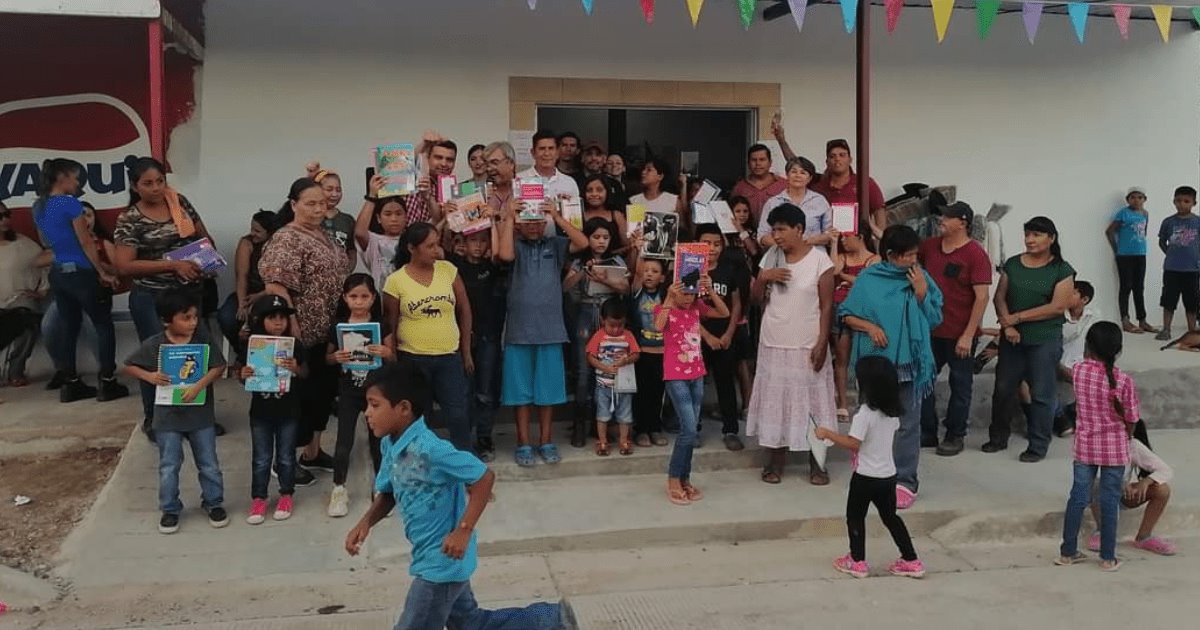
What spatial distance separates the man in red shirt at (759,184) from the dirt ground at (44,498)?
15.1 ft

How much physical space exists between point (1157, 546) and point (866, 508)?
5.79 ft

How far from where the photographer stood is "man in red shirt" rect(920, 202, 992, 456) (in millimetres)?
5957

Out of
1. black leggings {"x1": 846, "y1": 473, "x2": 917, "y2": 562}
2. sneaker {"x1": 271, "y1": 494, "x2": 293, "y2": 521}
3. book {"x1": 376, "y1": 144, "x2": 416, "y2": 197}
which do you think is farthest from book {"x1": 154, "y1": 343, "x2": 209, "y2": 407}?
black leggings {"x1": 846, "y1": 473, "x2": 917, "y2": 562}

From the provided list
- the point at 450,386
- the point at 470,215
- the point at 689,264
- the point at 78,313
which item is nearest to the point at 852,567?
the point at 689,264

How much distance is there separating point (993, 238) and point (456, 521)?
22.0ft

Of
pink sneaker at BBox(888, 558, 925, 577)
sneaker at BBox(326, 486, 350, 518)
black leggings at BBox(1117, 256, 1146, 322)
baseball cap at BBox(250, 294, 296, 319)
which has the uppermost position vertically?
black leggings at BBox(1117, 256, 1146, 322)

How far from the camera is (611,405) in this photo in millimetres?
5762

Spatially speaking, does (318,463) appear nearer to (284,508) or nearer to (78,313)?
(284,508)

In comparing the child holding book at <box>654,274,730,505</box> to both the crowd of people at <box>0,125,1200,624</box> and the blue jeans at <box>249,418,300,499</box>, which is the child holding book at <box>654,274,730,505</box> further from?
the blue jeans at <box>249,418,300,499</box>

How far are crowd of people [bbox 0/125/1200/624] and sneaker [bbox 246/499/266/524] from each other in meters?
0.03

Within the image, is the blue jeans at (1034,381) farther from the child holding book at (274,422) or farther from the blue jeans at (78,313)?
the blue jeans at (78,313)

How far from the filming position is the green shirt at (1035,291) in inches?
240

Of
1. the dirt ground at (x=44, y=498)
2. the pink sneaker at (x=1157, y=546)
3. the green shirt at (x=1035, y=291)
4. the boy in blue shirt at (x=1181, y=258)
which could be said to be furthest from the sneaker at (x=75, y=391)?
the boy in blue shirt at (x=1181, y=258)

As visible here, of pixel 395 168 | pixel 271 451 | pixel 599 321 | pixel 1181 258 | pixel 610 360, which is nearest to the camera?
pixel 271 451
